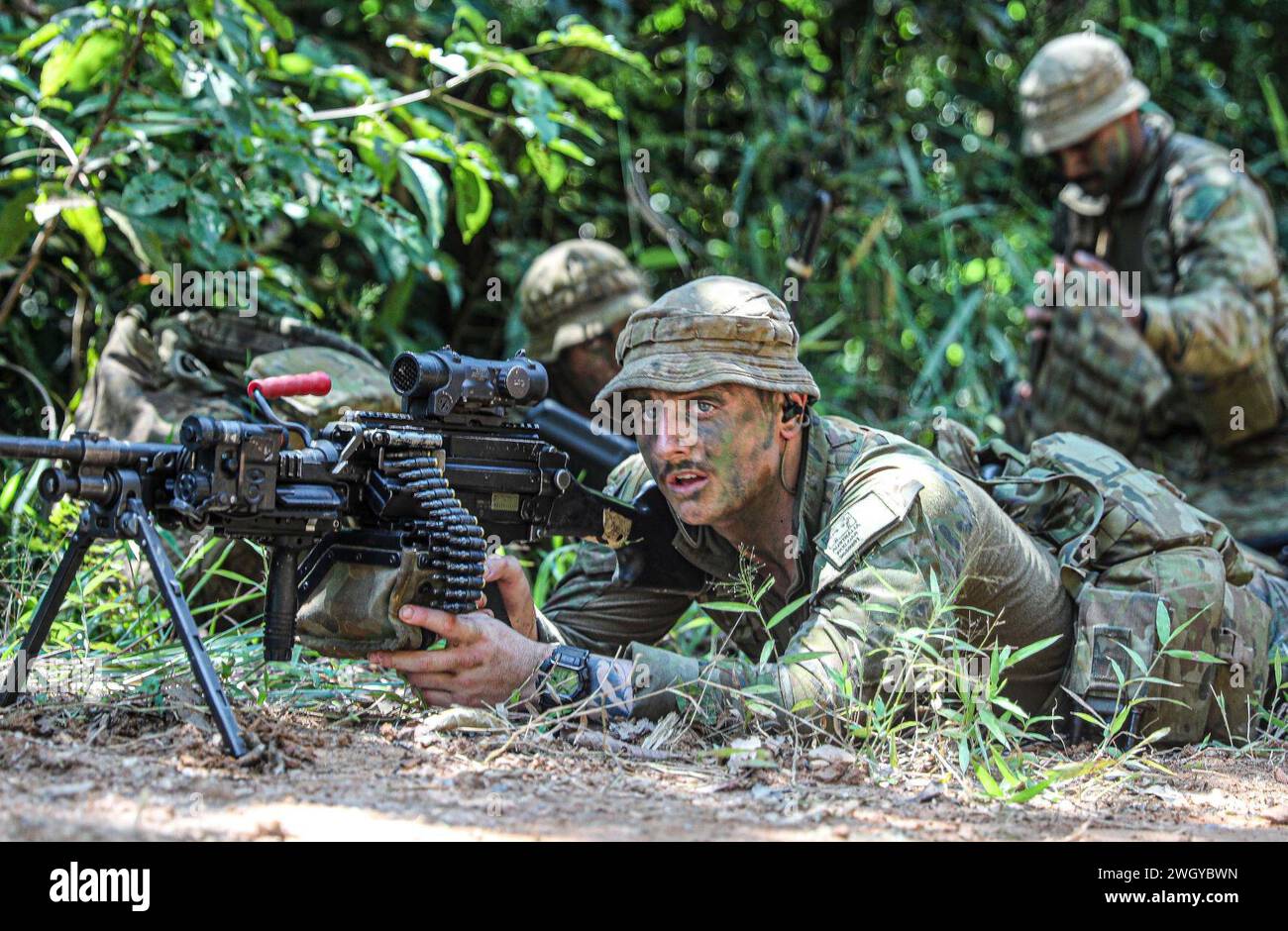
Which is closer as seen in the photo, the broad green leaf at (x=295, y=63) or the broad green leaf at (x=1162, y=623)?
the broad green leaf at (x=1162, y=623)

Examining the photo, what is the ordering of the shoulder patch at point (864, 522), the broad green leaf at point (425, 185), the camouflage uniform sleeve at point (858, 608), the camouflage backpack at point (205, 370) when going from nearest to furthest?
1. the camouflage uniform sleeve at point (858, 608)
2. the shoulder patch at point (864, 522)
3. the camouflage backpack at point (205, 370)
4. the broad green leaf at point (425, 185)

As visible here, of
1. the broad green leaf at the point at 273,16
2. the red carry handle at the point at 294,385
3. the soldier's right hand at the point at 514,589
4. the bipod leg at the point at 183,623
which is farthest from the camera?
the broad green leaf at the point at 273,16

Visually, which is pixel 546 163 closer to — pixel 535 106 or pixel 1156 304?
pixel 535 106

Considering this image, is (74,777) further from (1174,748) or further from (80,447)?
(1174,748)

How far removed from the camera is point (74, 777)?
304cm

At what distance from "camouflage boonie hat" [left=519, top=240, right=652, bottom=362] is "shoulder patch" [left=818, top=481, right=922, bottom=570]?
2.69 meters

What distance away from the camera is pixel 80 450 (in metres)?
3.16

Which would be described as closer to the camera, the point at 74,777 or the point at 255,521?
the point at 74,777

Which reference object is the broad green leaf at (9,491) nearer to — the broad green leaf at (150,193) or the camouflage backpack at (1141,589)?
the broad green leaf at (150,193)

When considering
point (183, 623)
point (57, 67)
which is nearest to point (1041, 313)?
point (57, 67)

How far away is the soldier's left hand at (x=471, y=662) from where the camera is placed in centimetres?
357

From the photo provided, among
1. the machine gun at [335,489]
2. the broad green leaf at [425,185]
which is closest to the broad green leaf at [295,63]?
the broad green leaf at [425,185]
